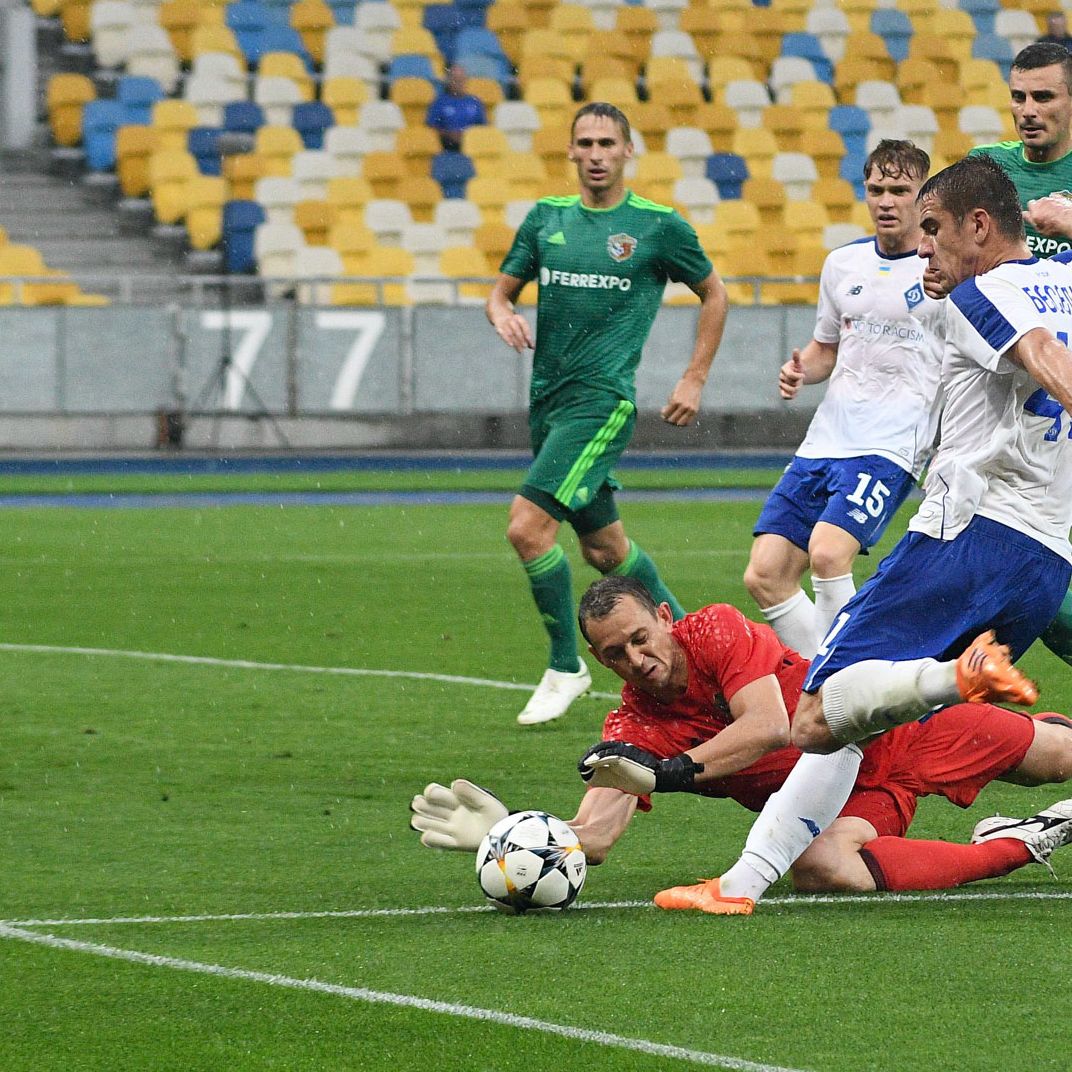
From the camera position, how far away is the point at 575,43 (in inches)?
1019

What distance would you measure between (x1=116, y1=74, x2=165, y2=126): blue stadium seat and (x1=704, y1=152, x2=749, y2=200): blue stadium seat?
6.55 m

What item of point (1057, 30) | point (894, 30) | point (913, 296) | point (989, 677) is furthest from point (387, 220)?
point (989, 677)

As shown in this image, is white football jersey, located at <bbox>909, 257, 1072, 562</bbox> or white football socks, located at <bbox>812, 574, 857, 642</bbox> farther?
white football socks, located at <bbox>812, 574, 857, 642</bbox>

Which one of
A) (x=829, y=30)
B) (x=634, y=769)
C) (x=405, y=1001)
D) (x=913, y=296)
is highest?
(x=829, y=30)

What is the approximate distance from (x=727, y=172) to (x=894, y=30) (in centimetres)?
376

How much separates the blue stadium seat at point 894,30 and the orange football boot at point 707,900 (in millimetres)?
23560

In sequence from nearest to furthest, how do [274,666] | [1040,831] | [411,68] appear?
1. [1040,831]
2. [274,666]
3. [411,68]

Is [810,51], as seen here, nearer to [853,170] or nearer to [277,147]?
[853,170]

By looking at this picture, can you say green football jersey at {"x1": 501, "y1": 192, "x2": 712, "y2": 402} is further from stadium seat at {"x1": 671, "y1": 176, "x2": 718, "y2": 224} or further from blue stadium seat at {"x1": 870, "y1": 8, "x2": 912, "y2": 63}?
blue stadium seat at {"x1": 870, "y1": 8, "x2": 912, "y2": 63}

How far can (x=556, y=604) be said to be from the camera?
8461 millimetres

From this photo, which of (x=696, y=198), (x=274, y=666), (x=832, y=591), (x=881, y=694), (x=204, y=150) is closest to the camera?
(x=881, y=694)

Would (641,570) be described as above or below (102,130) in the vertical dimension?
below

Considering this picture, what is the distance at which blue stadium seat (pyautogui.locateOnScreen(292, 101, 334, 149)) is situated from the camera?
24469 mm

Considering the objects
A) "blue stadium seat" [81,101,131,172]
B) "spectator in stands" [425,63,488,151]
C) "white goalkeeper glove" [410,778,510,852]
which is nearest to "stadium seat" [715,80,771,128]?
"spectator in stands" [425,63,488,151]
